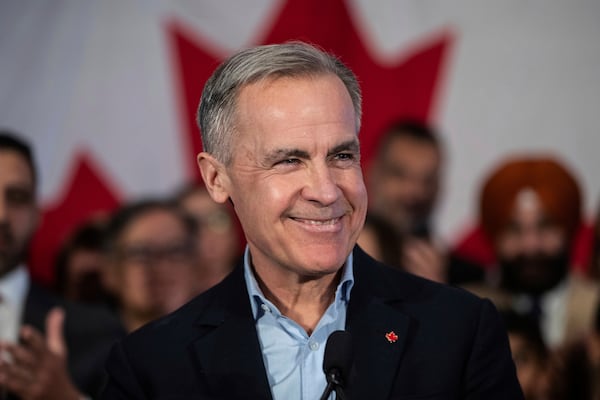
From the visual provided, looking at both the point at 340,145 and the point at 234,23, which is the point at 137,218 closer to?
the point at 234,23

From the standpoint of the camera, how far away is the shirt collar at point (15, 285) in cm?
401

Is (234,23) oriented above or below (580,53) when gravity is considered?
above

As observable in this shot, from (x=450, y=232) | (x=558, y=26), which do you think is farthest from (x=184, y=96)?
(x=558, y=26)

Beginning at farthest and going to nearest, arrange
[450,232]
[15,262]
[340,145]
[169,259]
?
1. [450,232]
2. [169,259]
3. [15,262]
4. [340,145]

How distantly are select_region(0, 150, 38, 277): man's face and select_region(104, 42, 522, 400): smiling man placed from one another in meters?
1.77

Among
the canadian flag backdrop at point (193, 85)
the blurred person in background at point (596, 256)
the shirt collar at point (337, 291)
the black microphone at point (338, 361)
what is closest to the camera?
the black microphone at point (338, 361)

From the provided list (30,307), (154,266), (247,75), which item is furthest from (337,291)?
(154,266)

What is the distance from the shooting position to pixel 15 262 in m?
4.10

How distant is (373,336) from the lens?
228cm

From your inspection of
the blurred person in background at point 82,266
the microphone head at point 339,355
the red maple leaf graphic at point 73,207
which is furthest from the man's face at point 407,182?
the microphone head at point 339,355

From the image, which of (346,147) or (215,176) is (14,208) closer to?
(215,176)

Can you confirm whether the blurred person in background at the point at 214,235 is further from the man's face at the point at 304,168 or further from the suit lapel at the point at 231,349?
the man's face at the point at 304,168

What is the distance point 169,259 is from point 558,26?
3001 millimetres

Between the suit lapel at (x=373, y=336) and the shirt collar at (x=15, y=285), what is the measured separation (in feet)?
6.47
